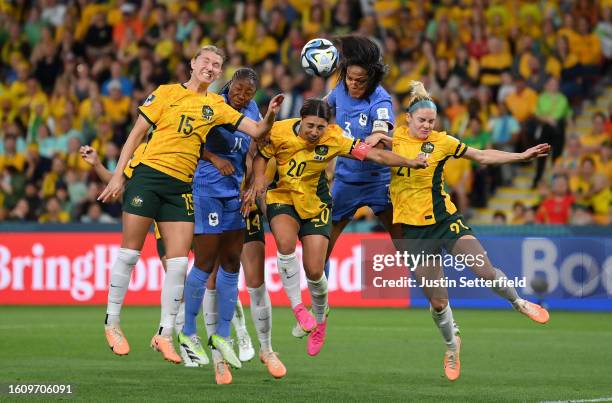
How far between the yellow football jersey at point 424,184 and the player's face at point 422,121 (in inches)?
2.6

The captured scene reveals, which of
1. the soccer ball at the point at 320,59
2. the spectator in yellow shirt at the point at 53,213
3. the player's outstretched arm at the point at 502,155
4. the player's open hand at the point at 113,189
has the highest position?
the soccer ball at the point at 320,59

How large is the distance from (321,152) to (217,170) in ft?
3.15

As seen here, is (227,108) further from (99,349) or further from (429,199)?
(99,349)

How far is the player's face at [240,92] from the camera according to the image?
10508 mm

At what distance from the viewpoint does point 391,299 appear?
747 inches

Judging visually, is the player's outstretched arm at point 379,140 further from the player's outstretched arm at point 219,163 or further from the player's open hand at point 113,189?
the player's open hand at point 113,189

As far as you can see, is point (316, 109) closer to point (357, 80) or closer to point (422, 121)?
point (357, 80)

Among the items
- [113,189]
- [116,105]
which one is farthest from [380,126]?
[116,105]

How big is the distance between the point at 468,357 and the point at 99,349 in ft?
13.1

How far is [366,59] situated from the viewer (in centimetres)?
1095

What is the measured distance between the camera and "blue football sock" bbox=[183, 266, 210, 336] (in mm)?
10523

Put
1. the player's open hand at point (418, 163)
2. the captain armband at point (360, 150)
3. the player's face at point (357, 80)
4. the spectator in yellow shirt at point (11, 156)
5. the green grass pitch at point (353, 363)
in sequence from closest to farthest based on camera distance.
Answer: the green grass pitch at point (353, 363)
the player's open hand at point (418, 163)
the captain armband at point (360, 150)
the player's face at point (357, 80)
the spectator in yellow shirt at point (11, 156)

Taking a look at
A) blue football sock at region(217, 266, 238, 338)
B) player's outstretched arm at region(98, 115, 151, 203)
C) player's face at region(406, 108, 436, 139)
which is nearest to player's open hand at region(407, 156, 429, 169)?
player's face at region(406, 108, 436, 139)

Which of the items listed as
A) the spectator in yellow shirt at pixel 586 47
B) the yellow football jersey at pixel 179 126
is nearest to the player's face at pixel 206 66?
the yellow football jersey at pixel 179 126
